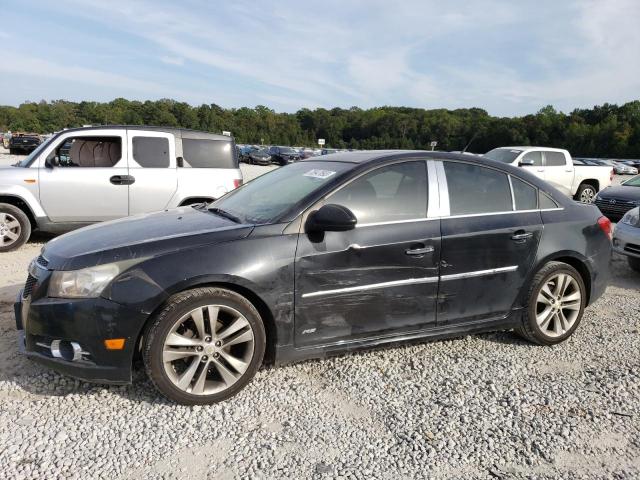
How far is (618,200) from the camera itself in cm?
1088

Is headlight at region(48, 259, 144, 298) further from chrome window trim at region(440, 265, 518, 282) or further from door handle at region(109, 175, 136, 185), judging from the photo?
door handle at region(109, 175, 136, 185)

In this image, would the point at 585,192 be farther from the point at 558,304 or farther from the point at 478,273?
the point at 478,273

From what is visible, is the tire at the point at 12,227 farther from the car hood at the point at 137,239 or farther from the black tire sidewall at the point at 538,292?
the black tire sidewall at the point at 538,292

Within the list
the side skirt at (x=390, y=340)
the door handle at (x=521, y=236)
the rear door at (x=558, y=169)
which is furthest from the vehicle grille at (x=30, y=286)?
the rear door at (x=558, y=169)

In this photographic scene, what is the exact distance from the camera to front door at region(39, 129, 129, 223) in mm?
6855

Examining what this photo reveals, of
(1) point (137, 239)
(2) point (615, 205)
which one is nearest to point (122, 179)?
(1) point (137, 239)

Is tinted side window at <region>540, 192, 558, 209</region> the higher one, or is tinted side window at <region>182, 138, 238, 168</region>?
tinted side window at <region>182, 138, 238, 168</region>

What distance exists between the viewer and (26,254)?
671cm

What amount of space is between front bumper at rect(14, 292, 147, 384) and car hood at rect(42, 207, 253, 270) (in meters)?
0.24

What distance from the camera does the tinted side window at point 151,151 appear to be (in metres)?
7.19

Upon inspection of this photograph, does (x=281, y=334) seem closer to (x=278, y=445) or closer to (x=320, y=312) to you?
(x=320, y=312)

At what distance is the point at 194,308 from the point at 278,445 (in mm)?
888

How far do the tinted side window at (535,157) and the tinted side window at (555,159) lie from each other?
27cm

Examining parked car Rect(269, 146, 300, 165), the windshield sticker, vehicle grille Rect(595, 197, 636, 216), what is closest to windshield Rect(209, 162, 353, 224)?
the windshield sticker
